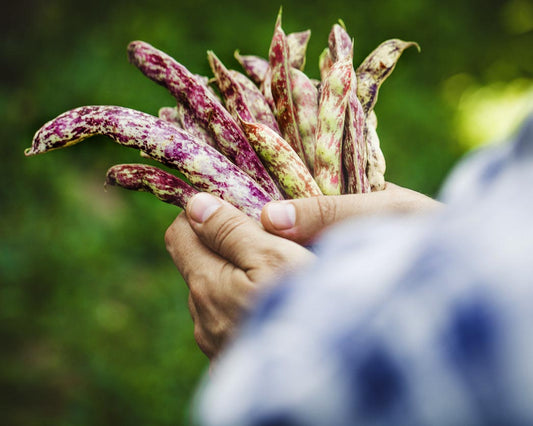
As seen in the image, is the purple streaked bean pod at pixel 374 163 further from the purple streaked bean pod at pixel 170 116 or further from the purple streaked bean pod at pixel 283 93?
the purple streaked bean pod at pixel 170 116

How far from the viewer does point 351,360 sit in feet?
1.19

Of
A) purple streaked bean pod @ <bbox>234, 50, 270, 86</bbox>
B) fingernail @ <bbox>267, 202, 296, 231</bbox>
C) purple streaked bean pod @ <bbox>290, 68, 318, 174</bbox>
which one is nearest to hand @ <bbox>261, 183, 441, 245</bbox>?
fingernail @ <bbox>267, 202, 296, 231</bbox>

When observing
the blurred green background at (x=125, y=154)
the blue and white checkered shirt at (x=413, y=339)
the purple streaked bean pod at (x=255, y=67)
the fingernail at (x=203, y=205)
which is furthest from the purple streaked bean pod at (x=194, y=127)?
the blurred green background at (x=125, y=154)

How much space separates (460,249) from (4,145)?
118 inches

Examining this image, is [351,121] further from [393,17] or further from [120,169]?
[393,17]

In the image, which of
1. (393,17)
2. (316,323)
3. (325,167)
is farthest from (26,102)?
(316,323)

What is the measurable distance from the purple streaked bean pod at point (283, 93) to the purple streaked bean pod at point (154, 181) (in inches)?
8.3

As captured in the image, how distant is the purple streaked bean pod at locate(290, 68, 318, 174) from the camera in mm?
1132

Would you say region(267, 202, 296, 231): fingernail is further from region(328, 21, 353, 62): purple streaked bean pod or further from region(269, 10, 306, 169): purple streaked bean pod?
region(328, 21, 353, 62): purple streaked bean pod

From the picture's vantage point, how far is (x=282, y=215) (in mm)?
987

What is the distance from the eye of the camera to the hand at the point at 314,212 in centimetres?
99

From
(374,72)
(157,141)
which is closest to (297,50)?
(374,72)

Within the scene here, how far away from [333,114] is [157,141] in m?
0.31

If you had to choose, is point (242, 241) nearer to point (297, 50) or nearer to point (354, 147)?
point (354, 147)
